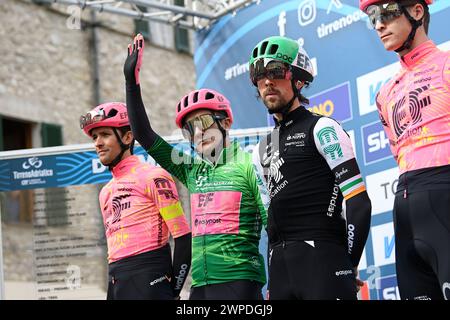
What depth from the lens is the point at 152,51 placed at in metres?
21.7

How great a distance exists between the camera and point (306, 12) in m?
9.84

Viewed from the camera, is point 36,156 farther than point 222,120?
Yes

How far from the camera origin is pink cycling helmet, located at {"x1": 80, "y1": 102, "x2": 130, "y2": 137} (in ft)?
22.5

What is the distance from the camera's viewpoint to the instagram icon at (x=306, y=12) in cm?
973

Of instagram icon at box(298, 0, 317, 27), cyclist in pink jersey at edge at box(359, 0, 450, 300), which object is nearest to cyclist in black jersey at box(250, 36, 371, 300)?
cyclist in pink jersey at edge at box(359, 0, 450, 300)

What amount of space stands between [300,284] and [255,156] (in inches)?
38.8

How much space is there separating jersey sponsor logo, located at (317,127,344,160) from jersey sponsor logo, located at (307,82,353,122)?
12.3ft

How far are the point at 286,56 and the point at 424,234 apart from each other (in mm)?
1339

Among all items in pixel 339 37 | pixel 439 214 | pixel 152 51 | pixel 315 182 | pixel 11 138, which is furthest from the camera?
pixel 152 51

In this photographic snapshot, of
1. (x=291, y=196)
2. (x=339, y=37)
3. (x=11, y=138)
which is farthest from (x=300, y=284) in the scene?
(x=11, y=138)

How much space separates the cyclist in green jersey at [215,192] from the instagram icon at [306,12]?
3586 millimetres

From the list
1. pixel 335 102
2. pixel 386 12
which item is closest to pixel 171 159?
pixel 386 12

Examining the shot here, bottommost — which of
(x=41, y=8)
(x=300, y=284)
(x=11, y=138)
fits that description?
(x=300, y=284)

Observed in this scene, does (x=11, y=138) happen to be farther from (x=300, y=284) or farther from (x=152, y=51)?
(x=300, y=284)
